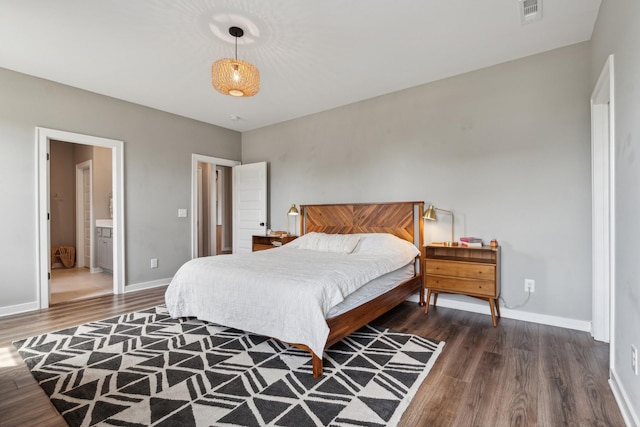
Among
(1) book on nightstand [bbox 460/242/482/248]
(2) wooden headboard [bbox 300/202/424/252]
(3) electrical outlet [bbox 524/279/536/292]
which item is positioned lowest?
(3) electrical outlet [bbox 524/279/536/292]

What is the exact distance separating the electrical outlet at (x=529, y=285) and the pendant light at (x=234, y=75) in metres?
3.23

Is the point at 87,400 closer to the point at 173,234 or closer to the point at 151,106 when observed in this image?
the point at 173,234

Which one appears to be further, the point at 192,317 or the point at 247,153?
the point at 247,153

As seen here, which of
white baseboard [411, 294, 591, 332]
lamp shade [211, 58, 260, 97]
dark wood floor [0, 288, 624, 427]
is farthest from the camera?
white baseboard [411, 294, 591, 332]

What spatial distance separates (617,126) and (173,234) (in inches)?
201

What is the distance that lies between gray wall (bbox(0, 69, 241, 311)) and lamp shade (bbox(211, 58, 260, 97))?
8.10 ft

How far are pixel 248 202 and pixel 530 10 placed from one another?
14.6 ft

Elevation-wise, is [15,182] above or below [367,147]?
below

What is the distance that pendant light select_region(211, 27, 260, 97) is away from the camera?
2.47 m

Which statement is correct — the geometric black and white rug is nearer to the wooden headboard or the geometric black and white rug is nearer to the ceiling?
the wooden headboard

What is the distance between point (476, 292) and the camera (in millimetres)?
2965

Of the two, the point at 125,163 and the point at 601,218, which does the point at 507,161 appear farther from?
the point at 125,163

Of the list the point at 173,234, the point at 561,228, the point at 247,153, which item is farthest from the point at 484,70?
the point at 173,234

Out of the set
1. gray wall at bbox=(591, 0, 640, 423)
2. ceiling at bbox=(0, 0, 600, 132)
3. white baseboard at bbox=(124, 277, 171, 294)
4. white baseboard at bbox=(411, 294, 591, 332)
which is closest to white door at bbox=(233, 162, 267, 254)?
white baseboard at bbox=(124, 277, 171, 294)
